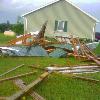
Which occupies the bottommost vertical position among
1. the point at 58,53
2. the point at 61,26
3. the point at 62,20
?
the point at 58,53

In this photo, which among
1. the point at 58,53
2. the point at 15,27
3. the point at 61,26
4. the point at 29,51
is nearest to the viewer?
the point at 29,51

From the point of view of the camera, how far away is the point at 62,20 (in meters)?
40.8

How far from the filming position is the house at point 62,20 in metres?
A: 40.2

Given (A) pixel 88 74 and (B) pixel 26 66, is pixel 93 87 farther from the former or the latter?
(B) pixel 26 66

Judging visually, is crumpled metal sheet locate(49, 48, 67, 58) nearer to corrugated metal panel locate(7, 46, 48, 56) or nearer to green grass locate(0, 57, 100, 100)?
corrugated metal panel locate(7, 46, 48, 56)

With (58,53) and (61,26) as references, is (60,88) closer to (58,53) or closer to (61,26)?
(58,53)

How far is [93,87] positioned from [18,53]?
336 inches

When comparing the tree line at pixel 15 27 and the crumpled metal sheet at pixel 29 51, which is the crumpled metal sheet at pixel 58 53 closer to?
the crumpled metal sheet at pixel 29 51

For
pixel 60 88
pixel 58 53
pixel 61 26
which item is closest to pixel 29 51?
pixel 58 53

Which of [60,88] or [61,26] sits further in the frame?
[61,26]

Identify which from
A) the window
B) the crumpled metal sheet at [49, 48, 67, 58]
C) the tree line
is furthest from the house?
the crumpled metal sheet at [49, 48, 67, 58]

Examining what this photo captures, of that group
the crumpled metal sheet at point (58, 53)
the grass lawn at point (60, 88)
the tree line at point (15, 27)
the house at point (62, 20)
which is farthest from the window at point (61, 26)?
the grass lawn at point (60, 88)

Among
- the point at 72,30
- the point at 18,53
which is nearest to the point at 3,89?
the point at 18,53

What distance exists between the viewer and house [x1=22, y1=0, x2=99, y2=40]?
4019cm
